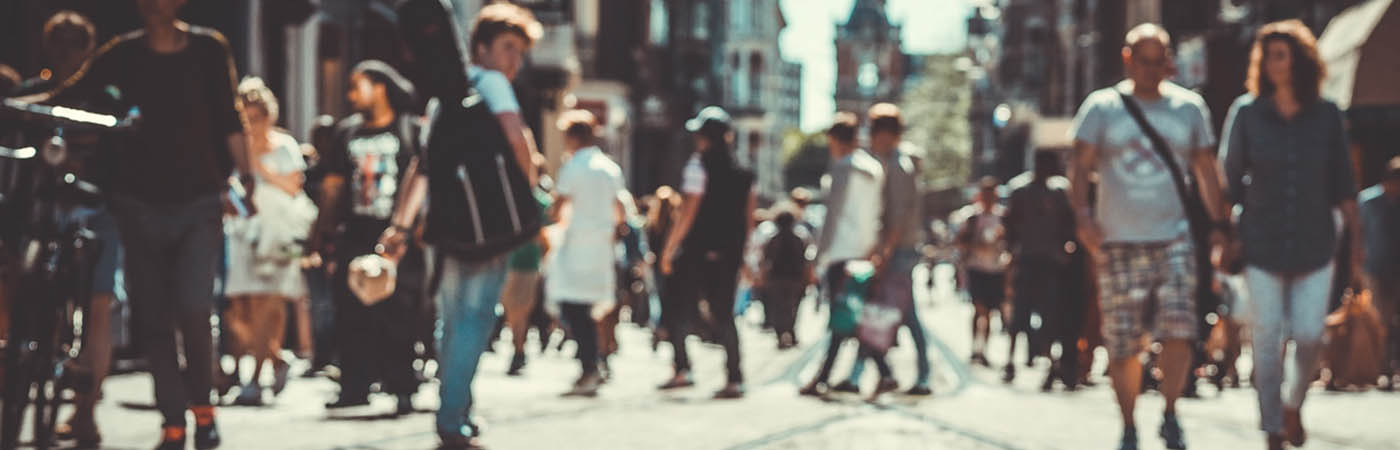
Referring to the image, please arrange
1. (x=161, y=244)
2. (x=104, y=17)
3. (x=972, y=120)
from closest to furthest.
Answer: (x=161, y=244) → (x=104, y=17) → (x=972, y=120)

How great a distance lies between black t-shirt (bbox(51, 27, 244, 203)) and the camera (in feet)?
23.1

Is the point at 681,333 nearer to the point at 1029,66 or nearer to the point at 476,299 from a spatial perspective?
the point at 476,299

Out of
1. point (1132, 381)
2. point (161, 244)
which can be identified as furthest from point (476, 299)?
point (1132, 381)

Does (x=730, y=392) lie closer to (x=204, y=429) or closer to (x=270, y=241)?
(x=270, y=241)

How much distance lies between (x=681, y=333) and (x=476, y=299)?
4262 millimetres

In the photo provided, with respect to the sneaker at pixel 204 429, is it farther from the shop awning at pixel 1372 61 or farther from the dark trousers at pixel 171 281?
the shop awning at pixel 1372 61

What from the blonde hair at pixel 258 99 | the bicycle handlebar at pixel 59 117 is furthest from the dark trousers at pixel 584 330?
the bicycle handlebar at pixel 59 117

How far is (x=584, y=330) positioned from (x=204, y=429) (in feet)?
15.6

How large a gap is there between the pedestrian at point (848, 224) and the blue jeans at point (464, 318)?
395cm

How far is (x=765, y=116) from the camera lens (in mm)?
97062

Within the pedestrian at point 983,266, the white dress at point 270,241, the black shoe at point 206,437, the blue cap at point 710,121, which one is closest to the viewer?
the black shoe at point 206,437

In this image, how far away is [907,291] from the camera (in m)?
11.6

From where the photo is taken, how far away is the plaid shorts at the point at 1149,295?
7.76 meters

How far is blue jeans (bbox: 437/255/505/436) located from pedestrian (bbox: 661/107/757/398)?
155 inches
